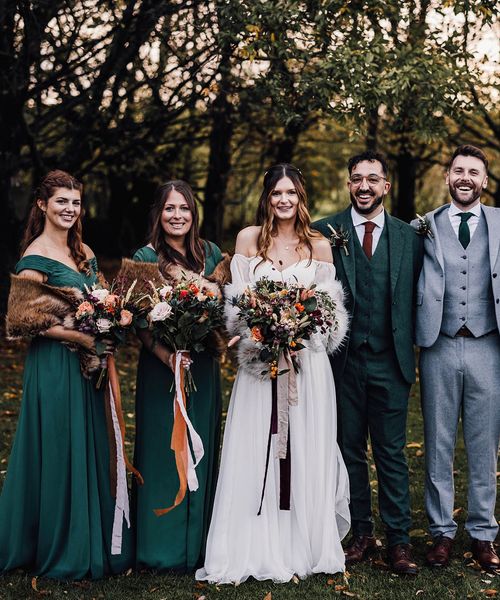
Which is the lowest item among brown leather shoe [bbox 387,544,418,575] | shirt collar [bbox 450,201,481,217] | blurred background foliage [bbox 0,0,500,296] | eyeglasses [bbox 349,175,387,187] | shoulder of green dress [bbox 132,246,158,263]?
brown leather shoe [bbox 387,544,418,575]

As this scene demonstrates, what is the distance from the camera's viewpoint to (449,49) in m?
8.66

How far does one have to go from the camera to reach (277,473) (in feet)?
16.6

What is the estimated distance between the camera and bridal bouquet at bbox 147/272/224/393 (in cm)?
469

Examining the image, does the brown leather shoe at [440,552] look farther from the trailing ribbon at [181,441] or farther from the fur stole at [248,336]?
the trailing ribbon at [181,441]

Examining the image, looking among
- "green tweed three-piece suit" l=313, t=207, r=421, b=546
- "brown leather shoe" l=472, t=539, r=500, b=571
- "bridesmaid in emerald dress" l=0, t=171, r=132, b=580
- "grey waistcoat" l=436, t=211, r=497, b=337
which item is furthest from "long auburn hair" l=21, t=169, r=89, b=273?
"brown leather shoe" l=472, t=539, r=500, b=571

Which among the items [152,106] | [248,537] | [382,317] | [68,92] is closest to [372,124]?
Answer: [152,106]

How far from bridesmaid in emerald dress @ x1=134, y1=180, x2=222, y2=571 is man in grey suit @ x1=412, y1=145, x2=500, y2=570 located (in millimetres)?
1525

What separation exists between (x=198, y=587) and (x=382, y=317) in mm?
2125

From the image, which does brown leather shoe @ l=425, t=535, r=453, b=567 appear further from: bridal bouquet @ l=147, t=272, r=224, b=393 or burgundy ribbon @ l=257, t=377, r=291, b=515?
bridal bouquet @ l=147, t=272, r=224, b=393

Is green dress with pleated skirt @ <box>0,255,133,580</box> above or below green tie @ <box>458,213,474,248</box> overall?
below

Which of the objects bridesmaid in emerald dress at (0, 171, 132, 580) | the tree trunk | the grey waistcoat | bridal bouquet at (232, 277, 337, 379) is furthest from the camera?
the tree trunk

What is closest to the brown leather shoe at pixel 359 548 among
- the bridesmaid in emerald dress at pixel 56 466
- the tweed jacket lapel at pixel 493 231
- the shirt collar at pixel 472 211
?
the bridesmaid in emerald dress at pixel 56 466

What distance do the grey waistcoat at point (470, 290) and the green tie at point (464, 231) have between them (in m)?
0.03

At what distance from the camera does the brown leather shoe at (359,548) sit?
5.21 m
